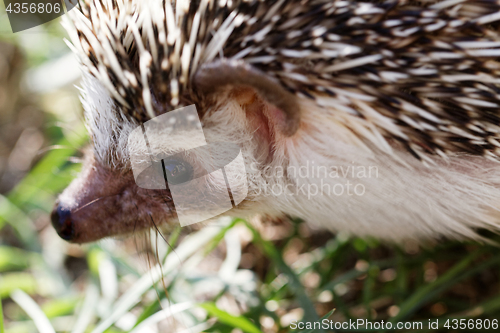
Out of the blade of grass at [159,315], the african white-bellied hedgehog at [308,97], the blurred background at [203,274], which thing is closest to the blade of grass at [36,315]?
the blurred background at [203,274]

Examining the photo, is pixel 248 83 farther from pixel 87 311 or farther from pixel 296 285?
pixel 87 311

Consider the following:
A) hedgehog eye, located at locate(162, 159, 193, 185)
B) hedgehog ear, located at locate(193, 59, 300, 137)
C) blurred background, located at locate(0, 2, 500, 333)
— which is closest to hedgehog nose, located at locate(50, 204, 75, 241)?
blurred background, located at locate(0, 2, 500, 333)

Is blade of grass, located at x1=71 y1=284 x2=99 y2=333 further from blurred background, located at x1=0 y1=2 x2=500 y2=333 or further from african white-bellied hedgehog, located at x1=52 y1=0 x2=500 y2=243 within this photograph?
african white-bellied hedgehog, located at x1=52 y1=0 x2=500 y2=243

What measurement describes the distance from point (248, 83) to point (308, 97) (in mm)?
145

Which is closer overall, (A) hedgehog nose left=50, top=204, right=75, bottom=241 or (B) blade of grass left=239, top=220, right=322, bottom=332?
(A) hedgehog nose left=50, top=204, right=75, bottom=241

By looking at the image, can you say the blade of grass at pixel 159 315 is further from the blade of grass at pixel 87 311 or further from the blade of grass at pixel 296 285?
the blade of grass at pixel 296 285

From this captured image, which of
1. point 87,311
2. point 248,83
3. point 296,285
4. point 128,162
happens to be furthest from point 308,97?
point 87,311

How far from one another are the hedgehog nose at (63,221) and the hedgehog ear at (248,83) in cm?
57

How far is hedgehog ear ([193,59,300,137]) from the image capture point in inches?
34.4

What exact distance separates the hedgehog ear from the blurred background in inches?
24.4

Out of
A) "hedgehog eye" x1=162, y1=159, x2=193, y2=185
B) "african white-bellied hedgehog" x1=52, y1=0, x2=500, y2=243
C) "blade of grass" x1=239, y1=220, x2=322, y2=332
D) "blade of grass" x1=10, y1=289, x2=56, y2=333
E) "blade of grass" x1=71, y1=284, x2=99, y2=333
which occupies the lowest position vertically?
"blade of grass" x1=71, y1=284, x2=99, y2=333

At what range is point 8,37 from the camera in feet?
7.40

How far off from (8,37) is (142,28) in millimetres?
1609

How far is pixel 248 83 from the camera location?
0.89 meters
